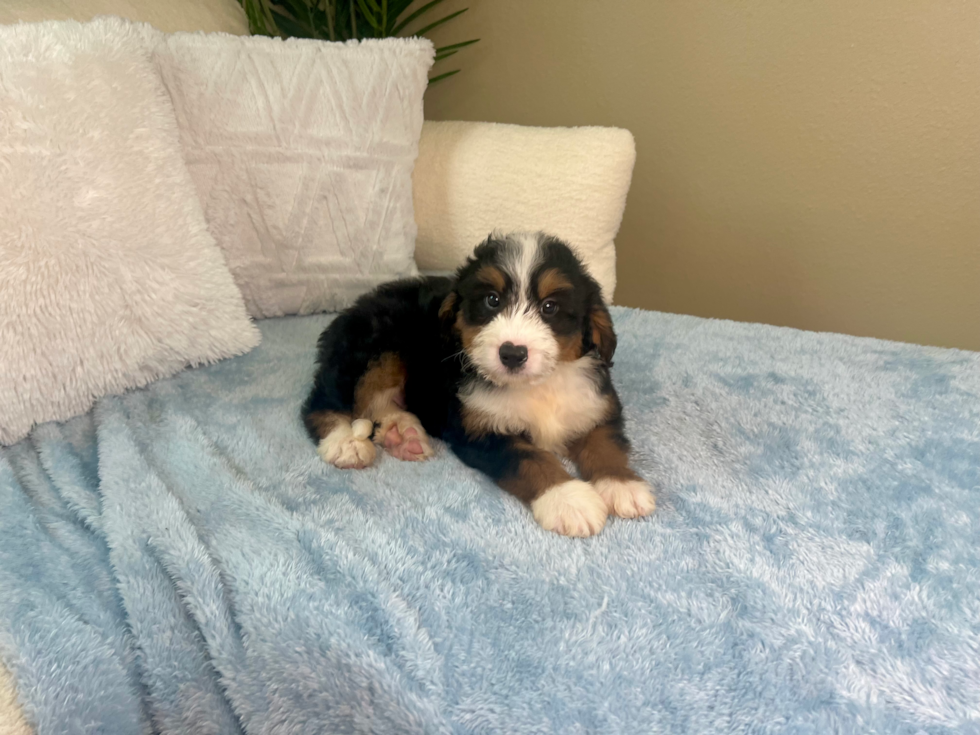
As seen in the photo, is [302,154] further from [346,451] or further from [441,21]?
[441,21]

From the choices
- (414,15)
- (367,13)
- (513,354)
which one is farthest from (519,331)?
(414,15)

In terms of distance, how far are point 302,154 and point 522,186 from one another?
811mm

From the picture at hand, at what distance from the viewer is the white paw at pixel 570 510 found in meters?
1.36

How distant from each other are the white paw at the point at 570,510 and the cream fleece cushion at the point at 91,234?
1.19 metres

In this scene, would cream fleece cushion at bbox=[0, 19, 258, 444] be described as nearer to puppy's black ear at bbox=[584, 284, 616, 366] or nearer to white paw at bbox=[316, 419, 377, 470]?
white paw at bbox=[316, 419, 377, 470]

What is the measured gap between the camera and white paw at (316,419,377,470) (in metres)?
1.64

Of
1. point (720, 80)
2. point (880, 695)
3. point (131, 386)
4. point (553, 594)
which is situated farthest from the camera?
point (720, 80)

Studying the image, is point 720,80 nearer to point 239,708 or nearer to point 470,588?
point 470,588

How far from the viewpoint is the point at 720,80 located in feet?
9.21

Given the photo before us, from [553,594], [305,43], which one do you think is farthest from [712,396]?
[305,43]

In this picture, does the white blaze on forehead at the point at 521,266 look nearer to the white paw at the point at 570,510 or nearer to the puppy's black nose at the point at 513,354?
the puppy's black nose at the point at 513,354

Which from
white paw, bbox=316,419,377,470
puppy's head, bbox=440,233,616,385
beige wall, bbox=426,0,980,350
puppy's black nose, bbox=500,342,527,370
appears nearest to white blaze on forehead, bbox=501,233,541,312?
puppy's head, bbox=440,233,616,385

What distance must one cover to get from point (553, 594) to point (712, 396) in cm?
96

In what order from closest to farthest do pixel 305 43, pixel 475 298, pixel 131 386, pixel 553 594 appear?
pixel 553 594 → pixel 475 298 → pixel 131 386 → pixel 305 43
